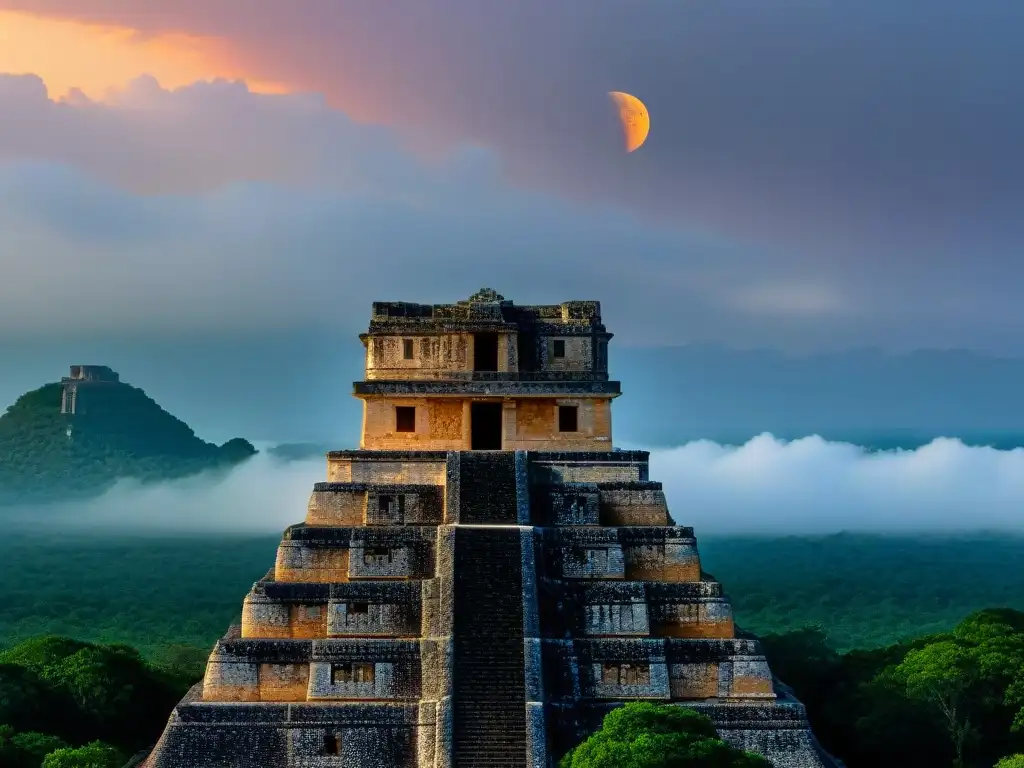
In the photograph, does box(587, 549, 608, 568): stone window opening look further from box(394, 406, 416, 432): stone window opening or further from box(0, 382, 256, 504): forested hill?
box(0, 382, 256, 504): forested hill

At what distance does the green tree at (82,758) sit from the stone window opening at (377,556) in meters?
5.00

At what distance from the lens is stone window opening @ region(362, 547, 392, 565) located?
65.7ft

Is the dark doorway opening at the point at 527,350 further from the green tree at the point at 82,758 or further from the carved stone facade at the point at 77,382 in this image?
the carved stone facade at the point at 77,382

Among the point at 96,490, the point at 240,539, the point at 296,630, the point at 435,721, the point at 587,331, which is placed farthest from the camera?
the point at 96,490

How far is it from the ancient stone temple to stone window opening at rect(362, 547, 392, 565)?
0.10 ft

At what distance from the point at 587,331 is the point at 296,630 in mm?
8081

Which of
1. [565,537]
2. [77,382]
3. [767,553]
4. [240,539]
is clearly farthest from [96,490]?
[565,537]

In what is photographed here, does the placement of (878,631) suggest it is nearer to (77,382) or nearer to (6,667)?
(6,667)

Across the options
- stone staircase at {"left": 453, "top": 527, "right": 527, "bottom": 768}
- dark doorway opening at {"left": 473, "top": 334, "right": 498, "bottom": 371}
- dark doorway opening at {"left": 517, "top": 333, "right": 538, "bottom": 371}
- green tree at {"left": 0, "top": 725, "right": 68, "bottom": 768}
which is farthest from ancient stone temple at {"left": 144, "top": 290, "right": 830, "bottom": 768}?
green tree at {"left": 0, "top": 725, "right": 68, "bottom": 768}

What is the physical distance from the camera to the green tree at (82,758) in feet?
62.4

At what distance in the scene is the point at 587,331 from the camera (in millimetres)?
23922

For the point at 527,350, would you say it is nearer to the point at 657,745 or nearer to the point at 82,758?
the point at 82,758

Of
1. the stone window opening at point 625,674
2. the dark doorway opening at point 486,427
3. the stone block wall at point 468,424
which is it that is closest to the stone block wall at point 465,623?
the stone window opening at point 625,674

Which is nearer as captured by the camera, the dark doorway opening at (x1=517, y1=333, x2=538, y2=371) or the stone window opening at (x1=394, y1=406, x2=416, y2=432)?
the stone window opening at (x1=394, y1=406, x2=416, y2=432)
